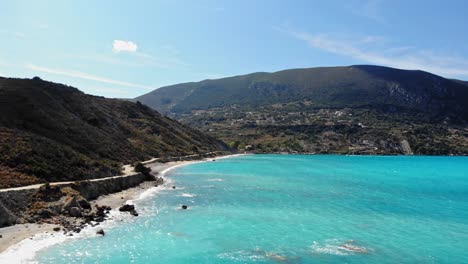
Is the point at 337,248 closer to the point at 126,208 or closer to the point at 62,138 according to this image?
the point at 126,208

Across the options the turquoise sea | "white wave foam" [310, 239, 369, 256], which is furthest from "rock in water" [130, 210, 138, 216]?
"white wave foam" [310, 239, 369, 256]

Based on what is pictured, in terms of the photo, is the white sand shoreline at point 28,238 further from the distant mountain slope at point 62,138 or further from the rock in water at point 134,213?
the distant mountain slope at point 62,138

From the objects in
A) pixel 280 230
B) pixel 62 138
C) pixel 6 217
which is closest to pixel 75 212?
pixel 6 217

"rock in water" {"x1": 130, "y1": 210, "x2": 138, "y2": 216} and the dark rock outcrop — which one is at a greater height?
the dark rock outcrop

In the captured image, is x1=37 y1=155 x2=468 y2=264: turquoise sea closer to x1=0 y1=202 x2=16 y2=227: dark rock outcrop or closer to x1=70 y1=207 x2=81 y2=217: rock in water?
x1=70 y1=207 x2=81 y2=217: rock in water

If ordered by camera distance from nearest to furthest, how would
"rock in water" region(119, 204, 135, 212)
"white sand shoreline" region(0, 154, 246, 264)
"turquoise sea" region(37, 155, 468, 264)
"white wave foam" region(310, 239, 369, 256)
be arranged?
"white sand shoreline" region(0, 154, 246, 264), "turquoise sea" region(37, 155, 468, 264), "white wave foam" region(310, 239, 369, 256), "rock in water" region(119, 204, 135, 212)

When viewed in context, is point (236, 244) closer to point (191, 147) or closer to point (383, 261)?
point (383, 261)

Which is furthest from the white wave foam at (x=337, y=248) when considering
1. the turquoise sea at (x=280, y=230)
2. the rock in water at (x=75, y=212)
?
the rock in water at (x=75, y=212)

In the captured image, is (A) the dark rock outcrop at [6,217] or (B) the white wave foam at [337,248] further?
(A) the dark rock outcrop at [6,217]
